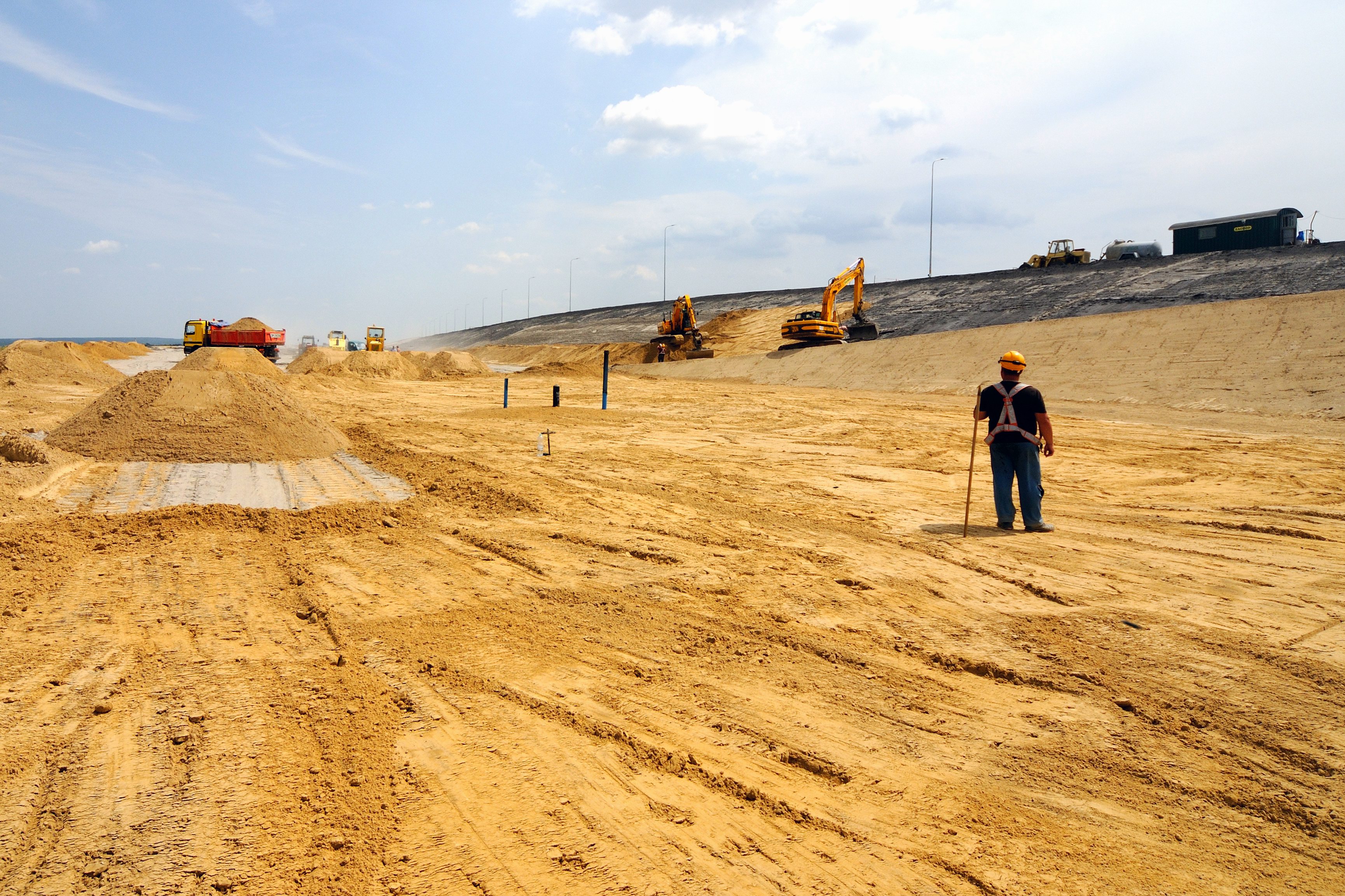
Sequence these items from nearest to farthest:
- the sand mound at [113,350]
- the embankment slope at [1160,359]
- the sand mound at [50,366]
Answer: the embankment slope at [1160,359] → the sand mound at [50,366] → the sand mound at [113,350]

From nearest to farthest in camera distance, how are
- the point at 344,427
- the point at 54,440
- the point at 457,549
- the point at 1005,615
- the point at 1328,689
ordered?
1. the point at 1328,689
2. the point at 1005,615
3. the point at 457,549
4. the point at 54,440
5. the point at 344,427

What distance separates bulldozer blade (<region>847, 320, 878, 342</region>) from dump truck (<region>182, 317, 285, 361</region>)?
31.7 metres

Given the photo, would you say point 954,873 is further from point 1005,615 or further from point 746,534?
point 746,534

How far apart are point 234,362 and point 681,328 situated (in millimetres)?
21963

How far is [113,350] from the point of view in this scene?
56.6 metres

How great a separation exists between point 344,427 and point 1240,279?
32552 millimetres

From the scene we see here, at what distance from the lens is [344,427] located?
1691 centimetres

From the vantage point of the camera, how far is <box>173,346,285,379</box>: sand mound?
29.1 meters

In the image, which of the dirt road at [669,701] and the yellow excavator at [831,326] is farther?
the yellow excavator at [831,326]

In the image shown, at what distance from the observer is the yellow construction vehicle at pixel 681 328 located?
140 feet

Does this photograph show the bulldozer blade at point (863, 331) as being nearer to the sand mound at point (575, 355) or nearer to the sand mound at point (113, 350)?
the sand mound at point (575, 355)

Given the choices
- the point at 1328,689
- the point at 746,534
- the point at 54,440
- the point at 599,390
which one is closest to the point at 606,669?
the point at 746,534

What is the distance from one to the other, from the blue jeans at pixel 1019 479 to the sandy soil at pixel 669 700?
0.32m

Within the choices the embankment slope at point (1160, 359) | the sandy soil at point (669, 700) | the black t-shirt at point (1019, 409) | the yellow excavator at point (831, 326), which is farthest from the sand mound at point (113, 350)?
the black t-shirt at point (1019, 409)
